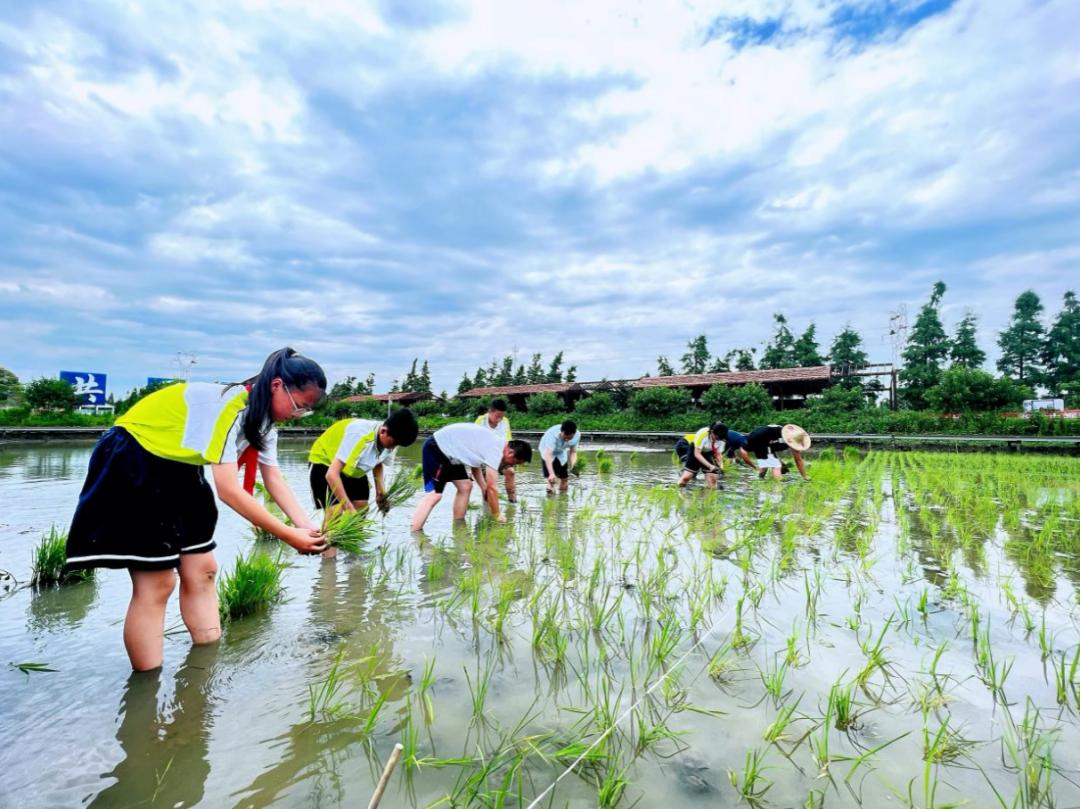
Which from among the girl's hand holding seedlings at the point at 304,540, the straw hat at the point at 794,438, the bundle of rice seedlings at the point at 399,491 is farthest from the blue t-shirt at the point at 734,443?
the girl's hand holding seedlings at the point at 304,540

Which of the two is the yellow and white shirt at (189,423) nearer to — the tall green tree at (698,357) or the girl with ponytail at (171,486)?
the girl with ponytail at (171,486)

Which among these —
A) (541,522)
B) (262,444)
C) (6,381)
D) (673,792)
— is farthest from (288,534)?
(6,381)

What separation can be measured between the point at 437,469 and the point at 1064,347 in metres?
42.1

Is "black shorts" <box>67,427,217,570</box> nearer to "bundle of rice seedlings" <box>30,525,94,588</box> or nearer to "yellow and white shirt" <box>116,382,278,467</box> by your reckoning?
"yellow and white shirt" <box>116,382,278,467</box>

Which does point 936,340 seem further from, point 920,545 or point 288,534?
point 288,534

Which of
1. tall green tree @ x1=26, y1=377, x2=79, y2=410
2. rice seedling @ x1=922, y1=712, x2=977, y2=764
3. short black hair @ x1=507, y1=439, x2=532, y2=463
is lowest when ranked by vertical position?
rice seedling @ x1=922, y1=712, x2=977, y2=764

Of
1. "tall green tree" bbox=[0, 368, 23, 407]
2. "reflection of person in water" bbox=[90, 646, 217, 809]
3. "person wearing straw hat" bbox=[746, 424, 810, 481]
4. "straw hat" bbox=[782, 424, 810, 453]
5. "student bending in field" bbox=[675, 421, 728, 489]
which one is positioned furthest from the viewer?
"tall green tree" bbox=[0, 368, 23, 407]

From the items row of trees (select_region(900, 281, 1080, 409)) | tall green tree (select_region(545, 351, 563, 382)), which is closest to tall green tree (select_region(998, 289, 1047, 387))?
row of trees (select_region(900, 281, 1080, 409))

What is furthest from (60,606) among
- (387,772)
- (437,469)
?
(387,772)

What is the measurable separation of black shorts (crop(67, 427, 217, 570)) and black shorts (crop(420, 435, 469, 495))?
2.92 meters

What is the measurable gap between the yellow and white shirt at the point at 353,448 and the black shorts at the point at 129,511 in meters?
2.01

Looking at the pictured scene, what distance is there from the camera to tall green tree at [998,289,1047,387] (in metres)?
32.7

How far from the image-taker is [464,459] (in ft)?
15.0

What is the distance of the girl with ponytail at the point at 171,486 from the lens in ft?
5.79
